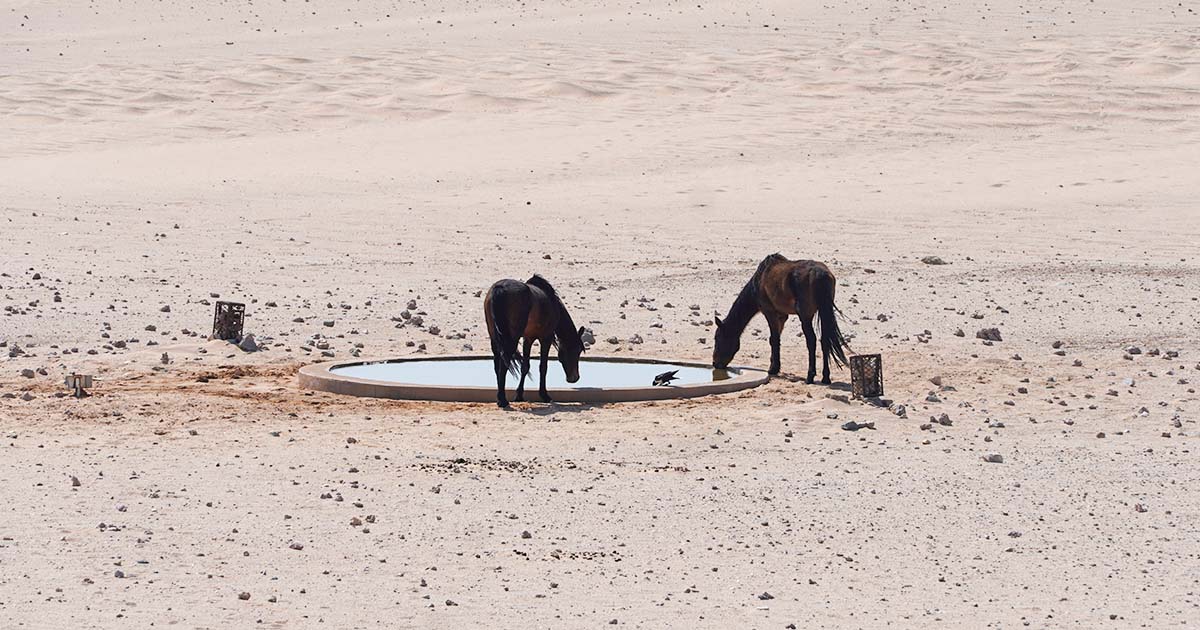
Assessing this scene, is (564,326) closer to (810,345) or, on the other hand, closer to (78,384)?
(810,345)

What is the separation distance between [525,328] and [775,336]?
2299 mm

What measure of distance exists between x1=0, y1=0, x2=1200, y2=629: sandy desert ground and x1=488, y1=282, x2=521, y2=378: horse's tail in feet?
1.32

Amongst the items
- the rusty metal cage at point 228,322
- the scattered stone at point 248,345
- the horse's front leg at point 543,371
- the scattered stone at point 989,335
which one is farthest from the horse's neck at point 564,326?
the scattered stone at point 989,335

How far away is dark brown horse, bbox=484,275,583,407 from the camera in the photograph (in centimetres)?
1287

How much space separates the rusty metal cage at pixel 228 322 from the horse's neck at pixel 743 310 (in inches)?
156

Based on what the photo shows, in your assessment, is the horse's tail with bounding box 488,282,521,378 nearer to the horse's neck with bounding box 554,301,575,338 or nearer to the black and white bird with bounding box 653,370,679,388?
the horse's neck with bounding box 554,301,575,338

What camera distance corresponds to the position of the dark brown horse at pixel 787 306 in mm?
14133

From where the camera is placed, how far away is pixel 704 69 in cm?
4238

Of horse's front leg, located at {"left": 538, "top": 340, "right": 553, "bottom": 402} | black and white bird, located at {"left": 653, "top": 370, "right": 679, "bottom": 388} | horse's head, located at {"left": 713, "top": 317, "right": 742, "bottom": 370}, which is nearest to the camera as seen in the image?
horse's front leg, located at {"left": 538, "top": 340, "right": 553, "bottom": 402}

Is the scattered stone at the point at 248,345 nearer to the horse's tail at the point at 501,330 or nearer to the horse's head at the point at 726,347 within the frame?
the horse's tail at the point at 501,330

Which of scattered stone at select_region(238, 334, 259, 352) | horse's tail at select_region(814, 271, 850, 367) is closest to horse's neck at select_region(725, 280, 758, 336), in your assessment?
horse's tail at select_region(814, 271, 850, 367)

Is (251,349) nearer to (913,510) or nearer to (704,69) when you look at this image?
(913,510)

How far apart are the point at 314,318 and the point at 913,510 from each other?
332 inches

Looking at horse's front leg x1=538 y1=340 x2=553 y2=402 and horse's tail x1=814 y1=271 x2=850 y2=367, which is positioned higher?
horse's tail x1=814 y1=271 x2=850 y2=367
